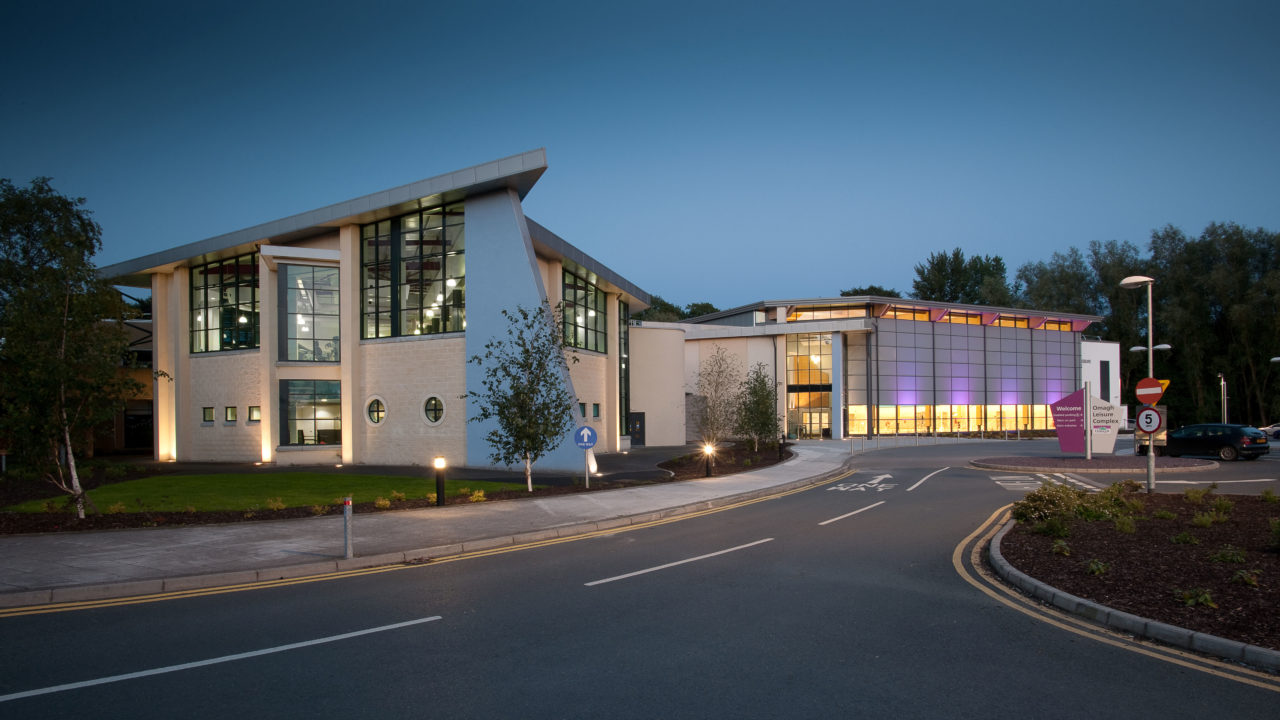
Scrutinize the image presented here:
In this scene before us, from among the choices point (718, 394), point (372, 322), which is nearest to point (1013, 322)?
point (718, 394)

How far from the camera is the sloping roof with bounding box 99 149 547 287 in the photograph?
22.9 m

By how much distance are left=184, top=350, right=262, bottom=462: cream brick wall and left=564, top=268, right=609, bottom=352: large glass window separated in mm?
13416

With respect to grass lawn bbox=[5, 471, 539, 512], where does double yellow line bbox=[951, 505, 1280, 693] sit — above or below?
above

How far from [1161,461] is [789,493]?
1642cm

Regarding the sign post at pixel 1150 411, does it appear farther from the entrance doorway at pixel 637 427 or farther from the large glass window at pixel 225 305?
the large glass window at pixel 225 305

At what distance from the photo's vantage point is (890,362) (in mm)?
52812

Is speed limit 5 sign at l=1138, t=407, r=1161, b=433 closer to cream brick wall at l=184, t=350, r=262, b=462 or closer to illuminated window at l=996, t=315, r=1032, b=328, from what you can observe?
cream brick wall at l=184, t=350, r=262, b=462

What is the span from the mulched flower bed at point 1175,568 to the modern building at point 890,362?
35.0 m

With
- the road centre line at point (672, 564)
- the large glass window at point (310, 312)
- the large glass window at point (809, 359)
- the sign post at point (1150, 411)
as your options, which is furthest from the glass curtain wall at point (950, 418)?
the road centre line at point (672, 564)

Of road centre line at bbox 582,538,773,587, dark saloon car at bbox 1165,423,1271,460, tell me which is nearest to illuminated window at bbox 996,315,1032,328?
dark saloon car at bbox 1165,423,1271,460

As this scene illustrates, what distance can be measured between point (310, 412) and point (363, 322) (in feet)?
14.1

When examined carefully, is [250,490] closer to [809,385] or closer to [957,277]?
[809,385]

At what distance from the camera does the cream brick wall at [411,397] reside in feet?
81.1

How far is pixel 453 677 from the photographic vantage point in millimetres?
5188
